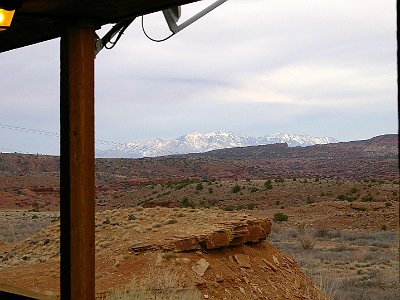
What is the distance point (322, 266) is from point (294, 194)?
22049mm

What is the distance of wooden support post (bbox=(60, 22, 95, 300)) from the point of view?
3.24m

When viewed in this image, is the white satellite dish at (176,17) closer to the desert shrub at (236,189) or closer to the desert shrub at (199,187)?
the desert shrub at (236,189)

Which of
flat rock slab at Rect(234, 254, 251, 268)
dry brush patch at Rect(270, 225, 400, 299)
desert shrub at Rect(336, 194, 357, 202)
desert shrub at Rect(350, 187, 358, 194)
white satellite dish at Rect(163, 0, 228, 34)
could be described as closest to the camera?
white satellite dish at Rect(163, 0, 228, 34)

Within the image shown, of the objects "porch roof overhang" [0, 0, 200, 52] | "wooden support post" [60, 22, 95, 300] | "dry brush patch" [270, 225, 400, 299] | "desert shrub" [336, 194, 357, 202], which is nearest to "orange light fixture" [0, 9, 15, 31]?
"porch roof overhang" [0, 0, 200, 52]

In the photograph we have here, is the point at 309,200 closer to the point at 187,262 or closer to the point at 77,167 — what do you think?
the point at 187,262

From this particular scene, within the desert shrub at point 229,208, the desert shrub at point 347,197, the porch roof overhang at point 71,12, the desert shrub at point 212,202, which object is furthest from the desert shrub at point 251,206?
the porch roof overhang at point 71,12

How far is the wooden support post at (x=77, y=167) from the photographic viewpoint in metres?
3.24

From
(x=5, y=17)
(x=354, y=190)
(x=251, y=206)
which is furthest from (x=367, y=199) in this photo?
(x=5, y=17)

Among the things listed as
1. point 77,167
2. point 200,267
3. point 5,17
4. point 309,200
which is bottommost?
point 309,200

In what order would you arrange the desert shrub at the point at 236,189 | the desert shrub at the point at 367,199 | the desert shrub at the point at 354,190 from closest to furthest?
1. the desert shrub at the point at 367,199
2. the desert shrub at the point at 354,190
3. the desert shrub at the point at 236,189

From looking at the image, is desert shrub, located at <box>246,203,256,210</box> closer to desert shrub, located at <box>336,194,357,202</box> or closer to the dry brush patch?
desert shrub, located at <box>336,194,357,202</box>

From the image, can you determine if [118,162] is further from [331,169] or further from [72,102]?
[72,102]

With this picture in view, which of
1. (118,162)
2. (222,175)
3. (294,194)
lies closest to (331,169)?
(222,175)

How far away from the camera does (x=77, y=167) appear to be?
3283 millimetres
